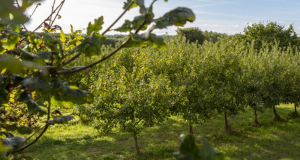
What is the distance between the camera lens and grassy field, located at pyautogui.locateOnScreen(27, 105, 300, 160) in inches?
453

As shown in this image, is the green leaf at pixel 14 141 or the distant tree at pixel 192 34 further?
the distant tree at pixel 192 34

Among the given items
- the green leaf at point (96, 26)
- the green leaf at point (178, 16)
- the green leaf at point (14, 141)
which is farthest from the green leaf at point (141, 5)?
the green leaf at point (14, 141)

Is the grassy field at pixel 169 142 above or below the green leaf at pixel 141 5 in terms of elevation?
below

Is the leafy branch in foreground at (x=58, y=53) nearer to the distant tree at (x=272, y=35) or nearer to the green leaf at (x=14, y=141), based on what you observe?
the green leaf at (x=14, y=141)

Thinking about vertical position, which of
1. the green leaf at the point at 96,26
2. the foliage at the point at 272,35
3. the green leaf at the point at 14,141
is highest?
the foliage at the point at 272,35

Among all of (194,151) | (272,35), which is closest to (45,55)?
(194,151)

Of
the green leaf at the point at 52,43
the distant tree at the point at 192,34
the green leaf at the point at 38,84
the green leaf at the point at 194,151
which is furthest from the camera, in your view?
the distant tree at the point at 192,34

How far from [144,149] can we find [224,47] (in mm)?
7844

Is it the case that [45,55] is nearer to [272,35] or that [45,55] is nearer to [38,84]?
[38,84]

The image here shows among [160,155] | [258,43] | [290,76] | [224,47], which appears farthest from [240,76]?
[258,43]

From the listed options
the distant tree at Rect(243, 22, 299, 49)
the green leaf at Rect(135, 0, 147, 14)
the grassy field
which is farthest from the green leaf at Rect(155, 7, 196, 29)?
the distant tree at Rect(243, 22, 299, 49)

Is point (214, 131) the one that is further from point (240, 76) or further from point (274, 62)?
point (274, 62)

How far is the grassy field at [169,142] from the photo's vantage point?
11.5m

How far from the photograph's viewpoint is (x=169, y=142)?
43.1 feet
